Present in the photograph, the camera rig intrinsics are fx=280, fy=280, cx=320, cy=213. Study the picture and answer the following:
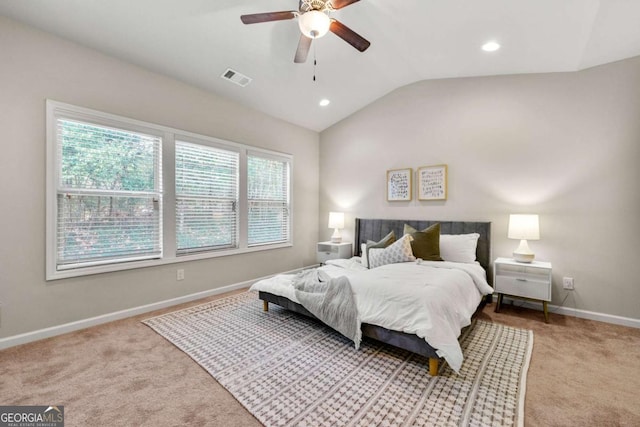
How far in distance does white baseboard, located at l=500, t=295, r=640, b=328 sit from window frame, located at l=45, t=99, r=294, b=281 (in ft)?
11.4

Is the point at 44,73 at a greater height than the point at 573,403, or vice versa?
the point at 44,73

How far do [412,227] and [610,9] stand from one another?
2807 millimetres

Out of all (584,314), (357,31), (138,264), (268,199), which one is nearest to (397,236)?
(268,199)

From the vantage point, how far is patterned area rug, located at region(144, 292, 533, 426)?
5.29ft

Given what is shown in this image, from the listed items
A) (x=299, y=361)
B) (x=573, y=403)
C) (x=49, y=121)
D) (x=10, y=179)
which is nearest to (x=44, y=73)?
(x=49, y=121)

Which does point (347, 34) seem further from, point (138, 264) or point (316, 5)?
point (138, 264)

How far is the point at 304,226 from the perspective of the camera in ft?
17.0

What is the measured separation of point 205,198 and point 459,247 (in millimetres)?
3310

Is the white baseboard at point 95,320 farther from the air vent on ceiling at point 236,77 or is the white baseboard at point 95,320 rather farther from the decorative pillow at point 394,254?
the air vent on ceiling at point 236,77

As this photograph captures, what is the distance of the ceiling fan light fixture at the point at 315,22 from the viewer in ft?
6.71

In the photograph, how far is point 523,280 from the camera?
308cm

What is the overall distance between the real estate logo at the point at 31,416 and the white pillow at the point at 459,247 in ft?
11.8

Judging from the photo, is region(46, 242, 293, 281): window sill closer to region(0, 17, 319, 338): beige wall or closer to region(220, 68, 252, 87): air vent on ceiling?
region(0, 17, 319, 338): beige wall

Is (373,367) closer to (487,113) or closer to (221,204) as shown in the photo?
(221,204)
